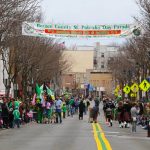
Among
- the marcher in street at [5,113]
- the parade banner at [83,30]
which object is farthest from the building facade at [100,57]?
the marcher in street at [5,113]

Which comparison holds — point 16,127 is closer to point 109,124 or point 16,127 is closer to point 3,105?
point 3,105

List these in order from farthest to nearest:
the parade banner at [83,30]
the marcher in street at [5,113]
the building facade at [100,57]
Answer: the building facade at [100,57] → the parade banner at [83,30] → the marcher in street at [5,113]

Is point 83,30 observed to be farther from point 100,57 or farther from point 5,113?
point 100,57

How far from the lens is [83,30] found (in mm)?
35156

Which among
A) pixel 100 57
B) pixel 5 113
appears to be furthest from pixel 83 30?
pixel 100 57

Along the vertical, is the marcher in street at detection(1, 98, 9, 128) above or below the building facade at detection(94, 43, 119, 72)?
below

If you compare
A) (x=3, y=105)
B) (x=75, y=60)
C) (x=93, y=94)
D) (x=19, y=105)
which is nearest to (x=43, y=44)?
(x=19, y=105)

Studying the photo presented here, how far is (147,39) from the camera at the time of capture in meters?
37.8

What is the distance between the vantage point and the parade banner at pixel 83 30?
115 feet

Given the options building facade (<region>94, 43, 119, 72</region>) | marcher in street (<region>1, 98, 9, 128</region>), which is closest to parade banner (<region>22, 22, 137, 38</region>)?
marcher in street (<region>1, 98, 9, 128</region>)

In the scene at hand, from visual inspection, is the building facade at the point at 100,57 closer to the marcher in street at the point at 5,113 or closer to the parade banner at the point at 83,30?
the parade banner at the point at 83,30

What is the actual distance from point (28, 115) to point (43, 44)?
13042 mm

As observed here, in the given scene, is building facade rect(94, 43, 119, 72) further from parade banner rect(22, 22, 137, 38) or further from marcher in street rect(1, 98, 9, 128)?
marcher in street rect(1, 98, 9, 128)

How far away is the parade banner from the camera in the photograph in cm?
3503
